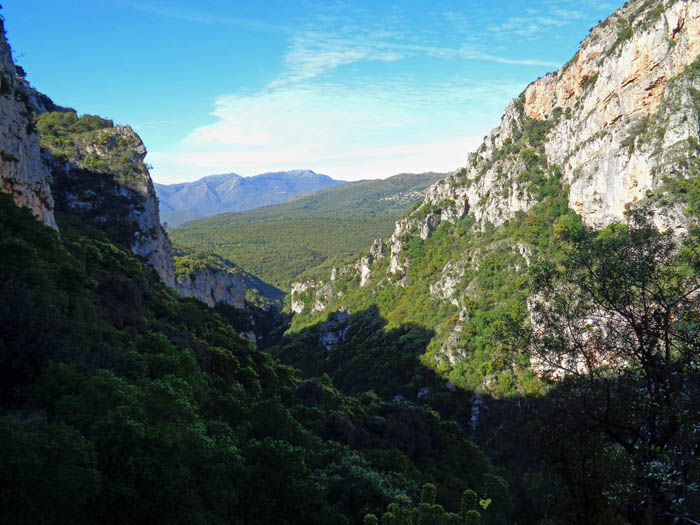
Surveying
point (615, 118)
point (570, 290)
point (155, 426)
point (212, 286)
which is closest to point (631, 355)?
point (570, 290)

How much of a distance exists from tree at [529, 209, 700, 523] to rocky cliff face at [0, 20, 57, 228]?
24333 mm

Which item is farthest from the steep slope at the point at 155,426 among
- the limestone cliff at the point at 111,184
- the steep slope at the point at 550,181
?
the steep slope at the point at 550,181

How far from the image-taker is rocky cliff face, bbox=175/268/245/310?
201ft

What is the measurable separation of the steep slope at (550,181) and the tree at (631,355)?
757 inches

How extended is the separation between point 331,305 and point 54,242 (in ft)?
293

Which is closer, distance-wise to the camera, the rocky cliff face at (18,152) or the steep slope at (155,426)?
the steep slope at (155,426)

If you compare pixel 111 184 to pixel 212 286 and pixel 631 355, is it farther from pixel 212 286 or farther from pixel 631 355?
pixel 631 355

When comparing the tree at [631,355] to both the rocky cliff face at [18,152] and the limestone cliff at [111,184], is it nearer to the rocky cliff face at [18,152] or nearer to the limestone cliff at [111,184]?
the rocky cliff face at [18,152]

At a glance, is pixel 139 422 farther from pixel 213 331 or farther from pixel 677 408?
pixel 213 331

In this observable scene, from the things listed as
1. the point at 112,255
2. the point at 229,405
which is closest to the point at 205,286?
the point at 112,255

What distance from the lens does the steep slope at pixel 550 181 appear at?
1832 inches

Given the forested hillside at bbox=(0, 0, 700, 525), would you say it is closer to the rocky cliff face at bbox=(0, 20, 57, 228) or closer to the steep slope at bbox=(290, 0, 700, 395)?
the rocky cliff face at bbox=(0, 20, 57, 228)

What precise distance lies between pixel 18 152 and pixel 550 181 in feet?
213

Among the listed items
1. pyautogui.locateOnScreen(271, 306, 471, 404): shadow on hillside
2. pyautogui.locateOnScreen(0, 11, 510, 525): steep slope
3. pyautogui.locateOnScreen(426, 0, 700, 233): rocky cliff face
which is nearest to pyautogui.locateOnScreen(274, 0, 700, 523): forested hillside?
pyautogui.locateOnScreen(426, 0, 700, 233): rocky cliff face
